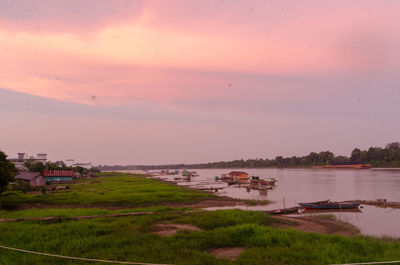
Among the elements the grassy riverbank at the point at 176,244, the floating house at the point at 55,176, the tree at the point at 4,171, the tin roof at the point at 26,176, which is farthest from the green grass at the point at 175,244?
the floating house at the point at 55,176

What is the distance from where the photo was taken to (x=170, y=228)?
1398 cm

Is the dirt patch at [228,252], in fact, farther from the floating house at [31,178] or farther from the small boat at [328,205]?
the floating house at [31,178]

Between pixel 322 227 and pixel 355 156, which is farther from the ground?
pixel 355 156

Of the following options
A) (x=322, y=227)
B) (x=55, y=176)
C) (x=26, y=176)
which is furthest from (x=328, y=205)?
(x=55, y=176)

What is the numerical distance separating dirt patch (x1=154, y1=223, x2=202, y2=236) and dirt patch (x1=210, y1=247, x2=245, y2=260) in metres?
3.08

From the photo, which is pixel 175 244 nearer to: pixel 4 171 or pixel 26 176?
pixel 4 171

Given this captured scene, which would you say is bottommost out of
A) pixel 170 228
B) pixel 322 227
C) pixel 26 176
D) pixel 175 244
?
pixel 322 227

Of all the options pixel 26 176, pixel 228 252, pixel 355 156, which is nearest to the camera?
pixel 228 252

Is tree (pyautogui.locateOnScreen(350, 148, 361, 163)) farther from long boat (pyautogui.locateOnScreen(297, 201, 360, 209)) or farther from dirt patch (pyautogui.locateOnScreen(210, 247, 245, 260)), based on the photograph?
dirt patch (pyautogui.locateOnScreen(210, 247, 245, 260))

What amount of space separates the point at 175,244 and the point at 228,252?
2097 millimetres

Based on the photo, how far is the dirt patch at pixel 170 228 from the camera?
1309cm

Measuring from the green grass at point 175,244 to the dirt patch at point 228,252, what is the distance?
0.29 metres

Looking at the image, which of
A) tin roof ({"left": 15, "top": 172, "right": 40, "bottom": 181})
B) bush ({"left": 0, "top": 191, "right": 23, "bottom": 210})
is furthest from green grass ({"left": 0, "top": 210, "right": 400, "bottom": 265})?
tin roof ({"left": 15, "top": 172, "right": 40, "bottom": 181})

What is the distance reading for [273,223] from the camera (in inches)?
732
